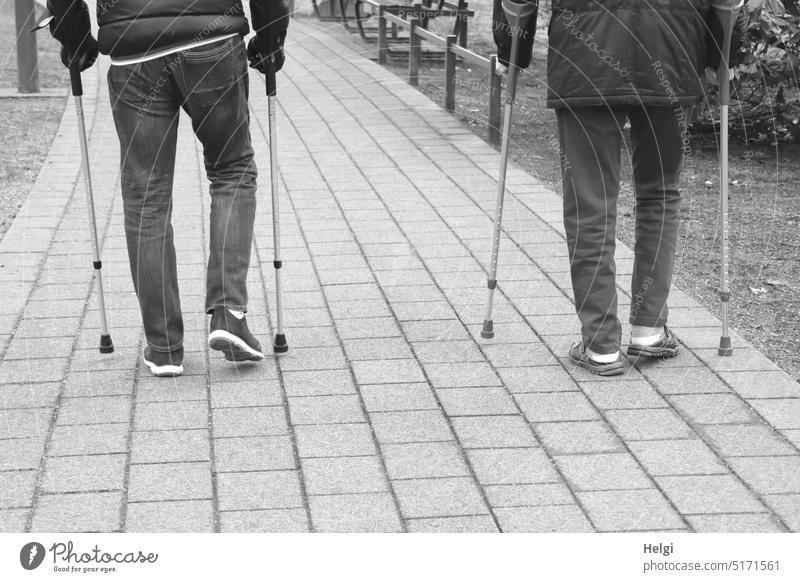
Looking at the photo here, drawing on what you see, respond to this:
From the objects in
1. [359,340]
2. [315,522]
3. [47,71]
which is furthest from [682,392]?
[47,71]

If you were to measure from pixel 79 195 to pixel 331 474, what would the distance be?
4639 millimetres

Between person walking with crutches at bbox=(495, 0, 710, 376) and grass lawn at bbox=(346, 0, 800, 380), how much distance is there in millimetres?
710

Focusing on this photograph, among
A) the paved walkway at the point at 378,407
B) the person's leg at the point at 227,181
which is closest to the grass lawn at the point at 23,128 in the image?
the paved walkway at the point at 378,407

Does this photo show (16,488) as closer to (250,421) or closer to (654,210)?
(250,421)

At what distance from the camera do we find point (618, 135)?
4945 millimetres

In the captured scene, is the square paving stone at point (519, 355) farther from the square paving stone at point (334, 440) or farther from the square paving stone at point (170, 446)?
the square paving stone at point (170, 446)

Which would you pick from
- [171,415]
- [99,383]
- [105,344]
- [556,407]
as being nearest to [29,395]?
[99,383]

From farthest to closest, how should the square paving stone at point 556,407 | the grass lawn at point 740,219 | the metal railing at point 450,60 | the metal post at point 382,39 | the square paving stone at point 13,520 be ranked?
1. the metal post at point 382,39
2. the metal railing at point 450,60
3. the grass lawn at point 740,219
4. the square paving stone at point 556,407
5. the square paving stone at point 13,520

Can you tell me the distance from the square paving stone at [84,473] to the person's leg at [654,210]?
2239 millimetres

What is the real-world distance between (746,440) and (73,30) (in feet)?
9.38

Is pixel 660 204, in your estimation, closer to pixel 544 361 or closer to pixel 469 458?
pixel 544 361

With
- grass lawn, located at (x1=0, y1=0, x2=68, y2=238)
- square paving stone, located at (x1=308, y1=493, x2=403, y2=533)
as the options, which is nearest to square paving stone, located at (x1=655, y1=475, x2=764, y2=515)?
square paving stone, located at (x1=308, y1=493, x2=403, y2=533)

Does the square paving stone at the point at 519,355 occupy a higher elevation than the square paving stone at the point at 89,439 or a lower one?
lower

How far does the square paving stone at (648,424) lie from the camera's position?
175 inches
